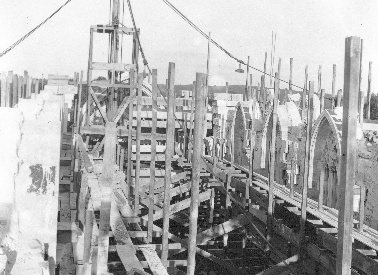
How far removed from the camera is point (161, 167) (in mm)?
13867

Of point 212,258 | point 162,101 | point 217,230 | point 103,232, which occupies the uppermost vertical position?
point 162,101

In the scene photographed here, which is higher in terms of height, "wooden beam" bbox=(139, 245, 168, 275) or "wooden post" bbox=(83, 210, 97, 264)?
"wooden post" bbox=(83, 210, 97, 264)

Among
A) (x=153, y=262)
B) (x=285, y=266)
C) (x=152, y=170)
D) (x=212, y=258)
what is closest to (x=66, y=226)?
(x=153, y=262)

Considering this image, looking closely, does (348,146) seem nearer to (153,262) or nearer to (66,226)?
(153,262)

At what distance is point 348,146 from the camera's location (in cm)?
376

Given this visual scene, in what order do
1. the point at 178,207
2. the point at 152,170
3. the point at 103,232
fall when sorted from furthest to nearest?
the point at 178,207
the point at 152,170
the point at 103,232

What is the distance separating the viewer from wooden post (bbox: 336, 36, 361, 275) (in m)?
3.68

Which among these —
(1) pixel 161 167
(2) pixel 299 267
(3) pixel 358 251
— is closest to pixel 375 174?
(2) pixel 299 267

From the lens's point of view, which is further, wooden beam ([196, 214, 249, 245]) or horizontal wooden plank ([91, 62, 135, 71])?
horizontal wooden plank ([91, 62, 135, 71])

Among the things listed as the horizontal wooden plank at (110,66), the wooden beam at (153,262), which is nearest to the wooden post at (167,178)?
the wooden beam at (153,262)

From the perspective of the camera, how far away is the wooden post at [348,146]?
3678 mm

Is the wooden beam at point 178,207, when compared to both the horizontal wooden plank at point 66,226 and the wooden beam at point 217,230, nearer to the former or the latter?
the wooden beam at point 217,230

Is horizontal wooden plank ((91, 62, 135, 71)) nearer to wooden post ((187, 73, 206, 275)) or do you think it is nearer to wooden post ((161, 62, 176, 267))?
wooden post ((161, 62, 176, 267))

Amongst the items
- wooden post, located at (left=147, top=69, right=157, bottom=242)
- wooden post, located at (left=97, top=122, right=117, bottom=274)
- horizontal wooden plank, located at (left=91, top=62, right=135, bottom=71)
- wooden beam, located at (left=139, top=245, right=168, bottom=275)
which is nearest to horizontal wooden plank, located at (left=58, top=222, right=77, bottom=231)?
wooden beam, located at (left=139, top=245, right=168, bottom=275)
